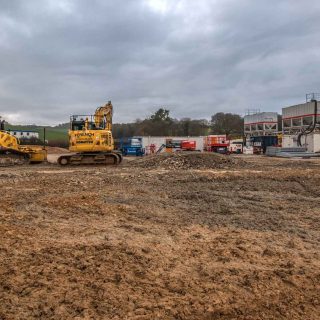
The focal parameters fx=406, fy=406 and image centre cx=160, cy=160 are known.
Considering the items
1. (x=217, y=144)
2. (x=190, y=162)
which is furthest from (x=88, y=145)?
(x=217, y=144)

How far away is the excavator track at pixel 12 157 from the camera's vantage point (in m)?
24.8

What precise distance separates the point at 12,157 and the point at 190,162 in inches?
436

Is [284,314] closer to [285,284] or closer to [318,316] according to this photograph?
[318,316]

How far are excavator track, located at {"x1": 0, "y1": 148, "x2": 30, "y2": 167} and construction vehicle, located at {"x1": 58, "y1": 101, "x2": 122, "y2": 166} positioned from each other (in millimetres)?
2283

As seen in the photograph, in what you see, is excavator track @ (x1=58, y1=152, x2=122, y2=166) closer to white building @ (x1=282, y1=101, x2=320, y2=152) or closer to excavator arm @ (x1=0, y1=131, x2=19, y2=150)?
excavator arm @ (x1=0, y1=131, x2=19, y2=150)

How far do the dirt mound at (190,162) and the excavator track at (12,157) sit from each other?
7163 mm

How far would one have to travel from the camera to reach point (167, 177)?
1677 centimetres

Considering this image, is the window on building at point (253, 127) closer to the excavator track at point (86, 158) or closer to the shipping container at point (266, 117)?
the shipping container at point (266, 117)

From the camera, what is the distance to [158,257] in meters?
5.82

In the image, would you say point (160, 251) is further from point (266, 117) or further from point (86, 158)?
→ point (266, 117)

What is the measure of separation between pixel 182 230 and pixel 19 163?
20015mm

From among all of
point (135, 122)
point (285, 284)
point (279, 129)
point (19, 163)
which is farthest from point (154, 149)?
point (285, 284)

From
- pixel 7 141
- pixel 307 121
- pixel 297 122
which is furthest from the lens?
pixel 297 122

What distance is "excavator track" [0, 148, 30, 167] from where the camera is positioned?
81.5 ft
